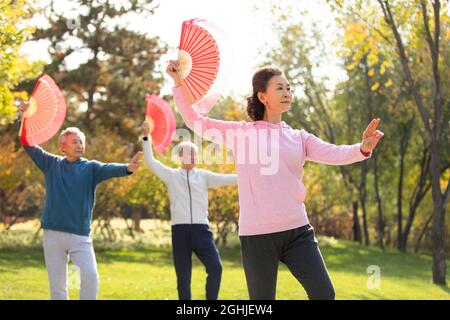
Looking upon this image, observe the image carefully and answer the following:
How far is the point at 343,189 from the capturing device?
30672 millimetres

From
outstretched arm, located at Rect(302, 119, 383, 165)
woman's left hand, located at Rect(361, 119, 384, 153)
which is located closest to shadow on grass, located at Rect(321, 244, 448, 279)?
outstretched arm, located at Rect(302, 119, 383, 165)

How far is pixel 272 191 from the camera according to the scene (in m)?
4.75

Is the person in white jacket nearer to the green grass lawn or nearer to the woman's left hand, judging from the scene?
the green grass lawn

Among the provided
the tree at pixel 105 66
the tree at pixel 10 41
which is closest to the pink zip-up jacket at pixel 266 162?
the tree at pixel 10 41

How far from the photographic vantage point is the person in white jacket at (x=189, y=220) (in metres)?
8.46

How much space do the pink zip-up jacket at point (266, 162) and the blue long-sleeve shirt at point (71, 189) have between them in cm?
223

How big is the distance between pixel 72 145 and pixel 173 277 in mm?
7924

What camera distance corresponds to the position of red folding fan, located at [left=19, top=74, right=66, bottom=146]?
24.0ft

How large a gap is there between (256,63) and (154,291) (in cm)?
1794

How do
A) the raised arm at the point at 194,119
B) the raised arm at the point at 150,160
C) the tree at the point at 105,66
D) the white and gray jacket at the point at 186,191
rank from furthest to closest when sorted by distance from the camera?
the tree at the point at 105,66
the white and gray jacket at the point at 186,191
the raised arm at the point at 150,160
the raised arm at the point at 194,119

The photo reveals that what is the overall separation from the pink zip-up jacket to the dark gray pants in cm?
6

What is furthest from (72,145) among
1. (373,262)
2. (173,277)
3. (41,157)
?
(373,262)

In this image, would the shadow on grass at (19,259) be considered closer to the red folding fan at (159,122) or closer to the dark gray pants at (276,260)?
the red folding fan at (159,122)
